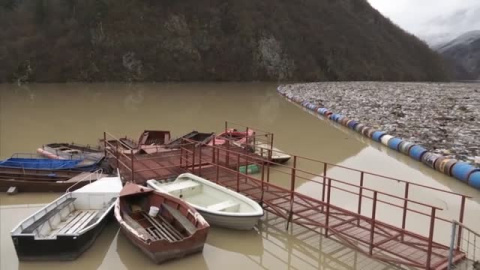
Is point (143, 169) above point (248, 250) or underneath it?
above

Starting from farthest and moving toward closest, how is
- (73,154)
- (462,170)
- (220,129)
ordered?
(220,129) → (73,154) → (462,170)

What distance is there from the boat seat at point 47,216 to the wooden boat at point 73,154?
3.64m

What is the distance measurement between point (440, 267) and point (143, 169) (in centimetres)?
821

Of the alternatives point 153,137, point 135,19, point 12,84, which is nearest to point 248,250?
point 153,137

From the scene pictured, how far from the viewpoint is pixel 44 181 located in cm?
1141

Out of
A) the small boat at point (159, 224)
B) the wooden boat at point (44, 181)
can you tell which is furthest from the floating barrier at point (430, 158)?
the wooden boat at point (44, 181)

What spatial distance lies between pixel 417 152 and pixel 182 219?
11.8 metres

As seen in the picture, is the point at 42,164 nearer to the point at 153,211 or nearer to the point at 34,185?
the point at 34,185

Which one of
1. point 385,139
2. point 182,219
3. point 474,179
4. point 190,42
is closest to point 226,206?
point 182,219

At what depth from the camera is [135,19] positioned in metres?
63.3

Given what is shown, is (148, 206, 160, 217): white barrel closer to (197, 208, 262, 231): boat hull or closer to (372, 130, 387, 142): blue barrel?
(197, 208, 262, 231): boat hull

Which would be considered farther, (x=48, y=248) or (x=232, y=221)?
(x=232, y=221)

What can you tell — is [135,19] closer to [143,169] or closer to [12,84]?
[12,84]

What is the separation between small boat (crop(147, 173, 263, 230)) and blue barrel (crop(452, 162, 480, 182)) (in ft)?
27.8
